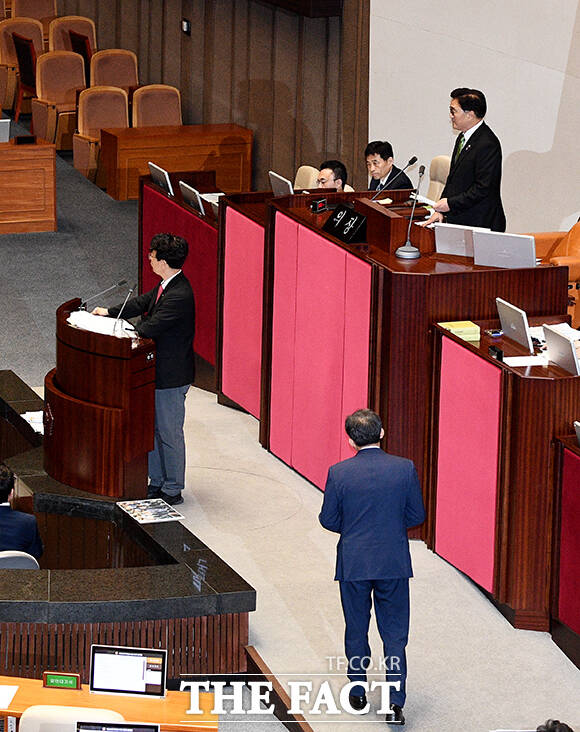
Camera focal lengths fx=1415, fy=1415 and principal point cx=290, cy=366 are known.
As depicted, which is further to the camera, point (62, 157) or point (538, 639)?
point (62, 157)

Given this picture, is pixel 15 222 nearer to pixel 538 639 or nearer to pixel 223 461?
pixel 223 461

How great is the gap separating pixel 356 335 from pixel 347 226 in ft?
1.91

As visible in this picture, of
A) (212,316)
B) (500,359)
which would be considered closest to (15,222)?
(212,316)

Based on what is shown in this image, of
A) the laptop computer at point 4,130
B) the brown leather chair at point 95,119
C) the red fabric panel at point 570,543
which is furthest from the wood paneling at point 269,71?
the red fabric panel at point 570,543

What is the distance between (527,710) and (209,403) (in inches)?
143

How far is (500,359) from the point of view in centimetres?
567

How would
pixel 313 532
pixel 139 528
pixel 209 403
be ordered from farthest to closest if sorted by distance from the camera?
pixel 209 403
pixel 313 532
pixel 139 528

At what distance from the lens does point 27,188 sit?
11.4 m

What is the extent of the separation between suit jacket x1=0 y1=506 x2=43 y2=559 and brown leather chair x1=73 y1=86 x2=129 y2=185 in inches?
292

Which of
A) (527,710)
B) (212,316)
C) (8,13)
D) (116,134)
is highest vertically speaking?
(8,13)

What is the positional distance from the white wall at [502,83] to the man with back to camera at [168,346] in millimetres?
2782

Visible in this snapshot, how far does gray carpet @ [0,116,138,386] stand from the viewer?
9.08 m

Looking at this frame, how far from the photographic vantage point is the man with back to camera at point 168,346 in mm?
6484

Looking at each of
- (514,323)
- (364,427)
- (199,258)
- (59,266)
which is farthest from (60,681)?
(59,266)
